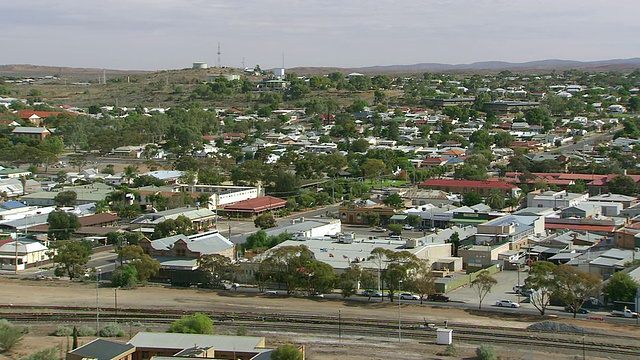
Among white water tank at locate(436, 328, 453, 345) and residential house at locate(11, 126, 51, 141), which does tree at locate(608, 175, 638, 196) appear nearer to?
white water tank at locate(436, 328, 453, 345)

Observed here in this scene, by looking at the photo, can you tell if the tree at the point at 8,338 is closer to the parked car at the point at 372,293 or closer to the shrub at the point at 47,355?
the shrub at the point at 47,355

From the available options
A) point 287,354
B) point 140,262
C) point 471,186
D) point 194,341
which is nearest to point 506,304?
point 287,354

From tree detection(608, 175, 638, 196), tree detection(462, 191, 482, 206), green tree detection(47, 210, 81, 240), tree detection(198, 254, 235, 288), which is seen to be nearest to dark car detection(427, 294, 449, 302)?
tree detection(198, 254, 235, 288)

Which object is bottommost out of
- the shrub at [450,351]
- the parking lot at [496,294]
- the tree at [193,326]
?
the parking lot at [496,294]

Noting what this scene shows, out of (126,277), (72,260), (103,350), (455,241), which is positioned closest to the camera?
(103,350)

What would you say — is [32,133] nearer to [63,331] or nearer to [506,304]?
A: [63,331]

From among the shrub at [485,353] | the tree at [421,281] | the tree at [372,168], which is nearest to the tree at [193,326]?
the shrub at [485,353]
